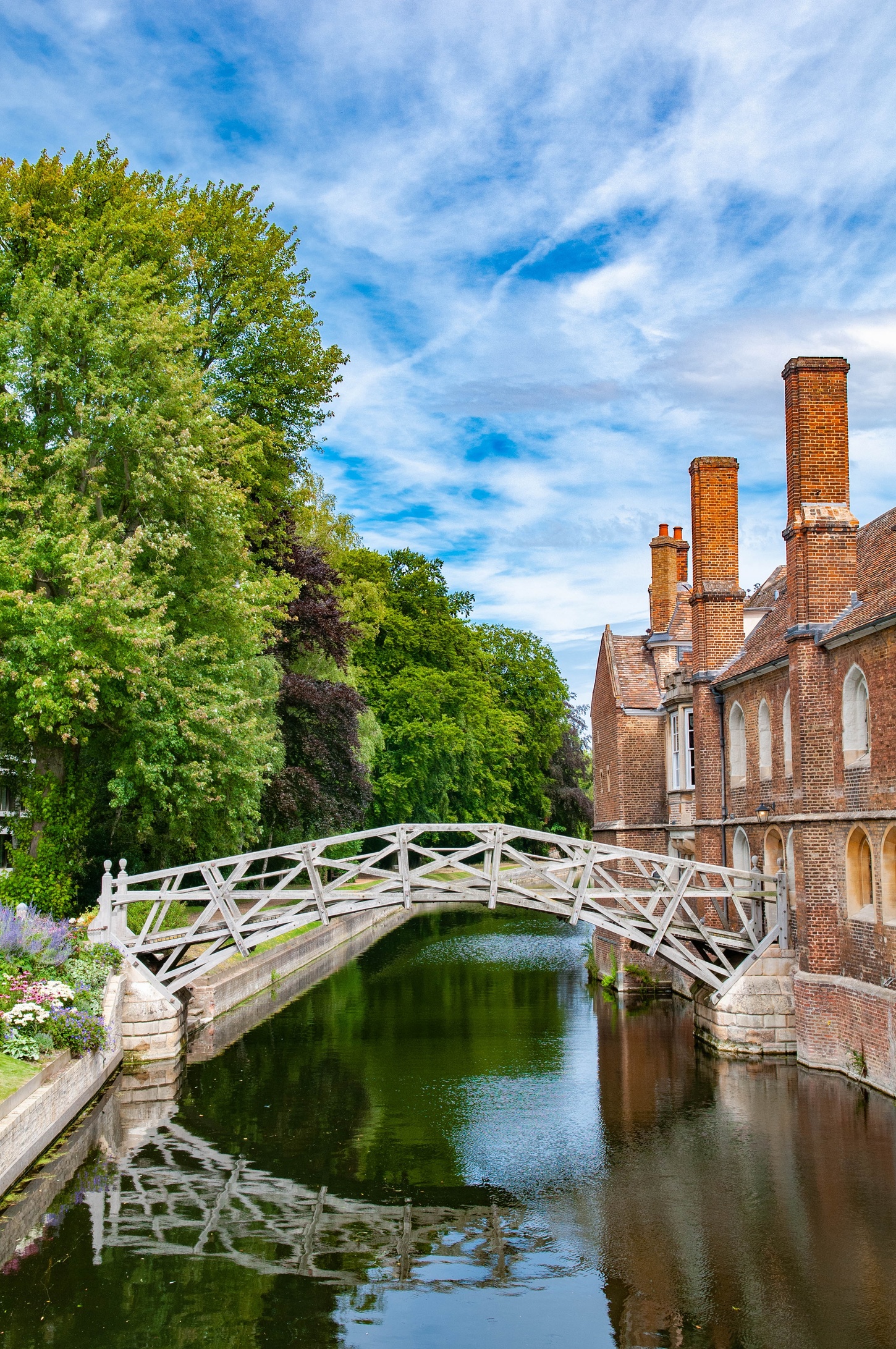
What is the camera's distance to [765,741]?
22.2 metres

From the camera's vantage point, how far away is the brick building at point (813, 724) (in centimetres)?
1711

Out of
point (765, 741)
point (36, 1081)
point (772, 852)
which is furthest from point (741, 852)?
point (36, 1081)

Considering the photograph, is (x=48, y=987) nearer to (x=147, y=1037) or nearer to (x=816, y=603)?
(x=147, y=1037)

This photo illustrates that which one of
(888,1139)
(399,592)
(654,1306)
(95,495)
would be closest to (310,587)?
(95,495)

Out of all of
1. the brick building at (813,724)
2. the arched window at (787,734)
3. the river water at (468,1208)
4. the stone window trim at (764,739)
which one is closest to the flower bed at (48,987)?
the river water at (468,1208)

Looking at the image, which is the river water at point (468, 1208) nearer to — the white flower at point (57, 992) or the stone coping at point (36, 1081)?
the stone coping at point (36, 1081)

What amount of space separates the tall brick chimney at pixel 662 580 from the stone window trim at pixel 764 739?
9.06 meters

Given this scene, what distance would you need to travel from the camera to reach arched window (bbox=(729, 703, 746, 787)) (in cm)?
2388

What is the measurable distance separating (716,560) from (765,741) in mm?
4640

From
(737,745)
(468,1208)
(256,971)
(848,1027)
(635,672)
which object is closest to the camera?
(468,1208)

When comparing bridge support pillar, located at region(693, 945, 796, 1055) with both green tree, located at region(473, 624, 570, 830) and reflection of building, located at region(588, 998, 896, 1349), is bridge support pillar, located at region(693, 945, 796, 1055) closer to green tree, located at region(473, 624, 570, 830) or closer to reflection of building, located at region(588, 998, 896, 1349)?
reflection of building, located at region(588, 998, 896, 1349)

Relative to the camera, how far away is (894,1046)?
15773 mm

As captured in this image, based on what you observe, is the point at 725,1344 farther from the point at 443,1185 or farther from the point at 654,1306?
the point at 443,1185

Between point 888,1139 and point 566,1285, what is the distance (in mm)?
5887
